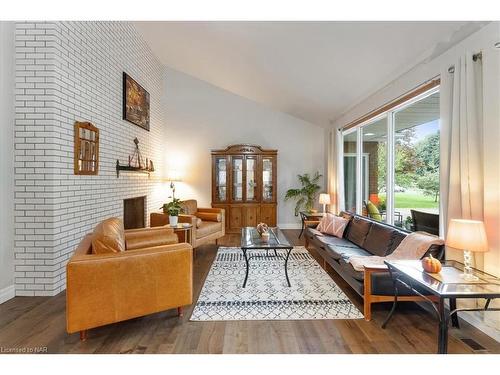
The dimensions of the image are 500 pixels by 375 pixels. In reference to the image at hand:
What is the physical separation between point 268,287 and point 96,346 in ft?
5.91

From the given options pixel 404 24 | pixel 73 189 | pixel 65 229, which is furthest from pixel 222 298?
pixel 404 24

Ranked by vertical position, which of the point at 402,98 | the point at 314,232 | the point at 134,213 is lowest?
the point at 314,232

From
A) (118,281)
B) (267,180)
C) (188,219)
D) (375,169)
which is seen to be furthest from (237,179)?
(118,281)

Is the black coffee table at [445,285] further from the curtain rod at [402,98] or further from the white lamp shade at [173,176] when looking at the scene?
the white lamp shade at [173,176]

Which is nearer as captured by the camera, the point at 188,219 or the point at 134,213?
the point at 188,219

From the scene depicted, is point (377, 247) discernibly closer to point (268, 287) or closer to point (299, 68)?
point (268, 287)

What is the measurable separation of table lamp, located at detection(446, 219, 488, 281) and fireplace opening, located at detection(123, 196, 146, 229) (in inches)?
173

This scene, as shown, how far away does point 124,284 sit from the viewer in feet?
7.44

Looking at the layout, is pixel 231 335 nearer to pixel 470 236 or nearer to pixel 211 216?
pixel 470 236

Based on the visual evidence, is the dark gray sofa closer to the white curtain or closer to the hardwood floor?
the hardwood floor

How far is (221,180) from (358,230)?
11.1 ft

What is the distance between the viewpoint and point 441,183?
2.71 meters

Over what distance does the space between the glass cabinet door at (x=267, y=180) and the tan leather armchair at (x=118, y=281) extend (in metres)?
4.18

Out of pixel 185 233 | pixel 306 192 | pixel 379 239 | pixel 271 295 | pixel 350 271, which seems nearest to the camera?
pixel 350 271
